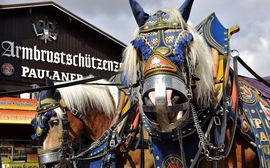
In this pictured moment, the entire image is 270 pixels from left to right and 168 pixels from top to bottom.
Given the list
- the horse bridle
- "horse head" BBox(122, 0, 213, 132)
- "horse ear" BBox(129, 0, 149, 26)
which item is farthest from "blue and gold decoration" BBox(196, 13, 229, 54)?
the horse bridle

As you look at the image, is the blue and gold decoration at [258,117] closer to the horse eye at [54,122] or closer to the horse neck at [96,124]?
the horse neck at [96,124]

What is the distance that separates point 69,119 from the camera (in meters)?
4.60

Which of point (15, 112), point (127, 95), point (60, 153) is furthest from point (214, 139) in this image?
point (15, 112)

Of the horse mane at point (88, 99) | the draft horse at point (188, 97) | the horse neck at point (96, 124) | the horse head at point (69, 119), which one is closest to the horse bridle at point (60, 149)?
the horse head at point (69, 119)

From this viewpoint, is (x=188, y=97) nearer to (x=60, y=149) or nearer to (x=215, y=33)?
(x=215, y=33)

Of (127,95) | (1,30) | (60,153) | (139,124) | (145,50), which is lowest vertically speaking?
(60,153)

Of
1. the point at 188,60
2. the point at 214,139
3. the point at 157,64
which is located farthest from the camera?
the point at 214,139

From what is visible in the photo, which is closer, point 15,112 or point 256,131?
point 256,131

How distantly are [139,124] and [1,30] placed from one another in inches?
527

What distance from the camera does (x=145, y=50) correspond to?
286 cm

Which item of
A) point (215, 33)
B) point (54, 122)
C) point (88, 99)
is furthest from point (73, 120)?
point (215, 33)

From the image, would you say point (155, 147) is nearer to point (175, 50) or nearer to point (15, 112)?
point (175, 50)

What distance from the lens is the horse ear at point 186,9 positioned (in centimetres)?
305

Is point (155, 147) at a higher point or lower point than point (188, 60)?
lower
